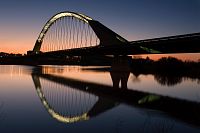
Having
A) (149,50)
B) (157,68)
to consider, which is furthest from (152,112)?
(157,68)

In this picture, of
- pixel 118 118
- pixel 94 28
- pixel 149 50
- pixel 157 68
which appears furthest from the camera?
pixel 157 68

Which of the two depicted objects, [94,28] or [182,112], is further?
[94,28]

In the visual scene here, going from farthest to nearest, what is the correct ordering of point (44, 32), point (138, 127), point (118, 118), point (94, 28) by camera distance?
point (44, 32) → point (94, 28) → point (118, 118) → point (138, 127)

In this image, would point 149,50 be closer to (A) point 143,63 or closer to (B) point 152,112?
(B) point 152,112

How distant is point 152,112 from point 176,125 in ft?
12.7

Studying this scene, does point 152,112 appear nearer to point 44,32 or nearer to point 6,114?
point 6,114

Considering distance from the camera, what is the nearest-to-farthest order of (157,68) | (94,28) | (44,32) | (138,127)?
1. (138,127)
2. (94,28)
3. (157,68)
4. (44,32)

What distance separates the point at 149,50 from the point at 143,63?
178 feet

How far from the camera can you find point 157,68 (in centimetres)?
10381

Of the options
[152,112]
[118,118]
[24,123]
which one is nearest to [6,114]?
[24,123]

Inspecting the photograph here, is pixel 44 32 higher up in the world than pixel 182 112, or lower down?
higher up

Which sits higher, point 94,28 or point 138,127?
point 94,28

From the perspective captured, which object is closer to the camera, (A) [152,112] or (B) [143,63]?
(A) [152,112]

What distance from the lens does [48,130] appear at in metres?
11.5
